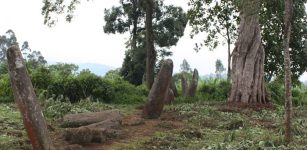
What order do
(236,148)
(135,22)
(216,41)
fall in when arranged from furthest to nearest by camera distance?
(135,22) → (216,41) → (236,148)

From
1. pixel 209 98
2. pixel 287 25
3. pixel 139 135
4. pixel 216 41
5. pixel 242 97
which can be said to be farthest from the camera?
pixel 216 41

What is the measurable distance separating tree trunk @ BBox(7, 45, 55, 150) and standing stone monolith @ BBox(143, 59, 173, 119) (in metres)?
7.05

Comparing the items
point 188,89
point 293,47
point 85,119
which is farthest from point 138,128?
point 293,47

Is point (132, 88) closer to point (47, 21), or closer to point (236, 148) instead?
point (47, 21)

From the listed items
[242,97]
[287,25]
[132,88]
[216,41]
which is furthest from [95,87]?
[287,25]

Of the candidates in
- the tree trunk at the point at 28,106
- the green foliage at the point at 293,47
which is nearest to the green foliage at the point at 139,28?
the green foliage at the point at 293,47

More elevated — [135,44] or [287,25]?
[135,44]

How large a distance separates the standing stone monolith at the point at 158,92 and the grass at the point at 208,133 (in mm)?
917

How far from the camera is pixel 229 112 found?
19219mm

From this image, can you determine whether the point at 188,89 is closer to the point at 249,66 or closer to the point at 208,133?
the point at 249,66

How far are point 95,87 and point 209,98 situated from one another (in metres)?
7.26

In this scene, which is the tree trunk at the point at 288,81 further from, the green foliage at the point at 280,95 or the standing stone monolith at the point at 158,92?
the green foliage at the point at 280,95

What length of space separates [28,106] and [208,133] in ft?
19.4

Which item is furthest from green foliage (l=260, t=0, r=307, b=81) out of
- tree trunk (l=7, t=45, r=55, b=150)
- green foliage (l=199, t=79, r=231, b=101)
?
tree trunk (l=7, t=45, r=55, b=150)
